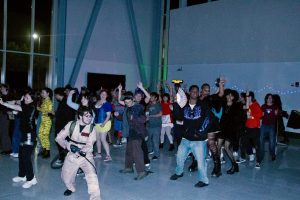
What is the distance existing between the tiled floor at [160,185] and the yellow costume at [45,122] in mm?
377

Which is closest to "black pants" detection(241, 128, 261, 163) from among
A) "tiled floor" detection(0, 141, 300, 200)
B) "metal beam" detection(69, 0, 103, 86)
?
"tiled floor" detection(0, 141, 300, 200)

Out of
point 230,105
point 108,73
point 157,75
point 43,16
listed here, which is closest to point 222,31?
point 157,75

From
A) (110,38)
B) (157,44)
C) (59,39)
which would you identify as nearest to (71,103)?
(59,39)

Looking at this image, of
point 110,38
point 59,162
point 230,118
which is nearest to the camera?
point 230,118

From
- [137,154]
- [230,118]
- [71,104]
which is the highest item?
[71,104]

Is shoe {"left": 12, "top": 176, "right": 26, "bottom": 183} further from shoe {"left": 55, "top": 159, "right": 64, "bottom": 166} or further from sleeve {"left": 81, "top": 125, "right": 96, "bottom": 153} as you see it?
sleeve {"left": 81, "top": 125, "right": 96, "bottom": 153}

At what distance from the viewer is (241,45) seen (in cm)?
1295

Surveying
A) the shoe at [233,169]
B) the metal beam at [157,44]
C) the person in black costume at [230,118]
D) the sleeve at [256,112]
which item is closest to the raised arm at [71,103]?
the person in black costume at [230,118]

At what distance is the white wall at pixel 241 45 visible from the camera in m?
11.6

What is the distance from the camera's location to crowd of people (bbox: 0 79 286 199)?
420 centimetres

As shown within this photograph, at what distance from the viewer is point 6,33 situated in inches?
517

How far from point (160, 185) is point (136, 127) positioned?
3.27ft

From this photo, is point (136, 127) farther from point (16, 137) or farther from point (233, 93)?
point (16, 137)

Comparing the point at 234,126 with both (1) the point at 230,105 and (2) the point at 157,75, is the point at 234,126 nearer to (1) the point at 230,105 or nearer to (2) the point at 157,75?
(1) the point at 230,105
